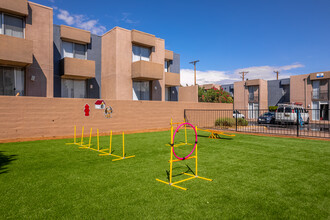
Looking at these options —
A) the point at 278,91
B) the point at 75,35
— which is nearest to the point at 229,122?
the point at 75,35

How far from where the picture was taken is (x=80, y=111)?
14.5 m

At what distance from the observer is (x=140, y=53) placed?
2148 centimetres

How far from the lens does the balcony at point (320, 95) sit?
110 ft

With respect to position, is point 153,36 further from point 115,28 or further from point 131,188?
point 131,188

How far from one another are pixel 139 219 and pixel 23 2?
16932 millimetres

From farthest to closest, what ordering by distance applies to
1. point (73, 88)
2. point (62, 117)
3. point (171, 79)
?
point (171, 79)
point (73, 88)
point (62, 117)

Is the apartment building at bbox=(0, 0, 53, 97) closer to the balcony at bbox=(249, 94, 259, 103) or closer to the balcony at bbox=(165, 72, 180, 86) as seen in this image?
the balcony at bbox=(165, 72, 180, 86)

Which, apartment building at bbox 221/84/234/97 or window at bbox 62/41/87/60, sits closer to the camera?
window at bbox 62/41/87/60

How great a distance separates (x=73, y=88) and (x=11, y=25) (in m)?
6.26

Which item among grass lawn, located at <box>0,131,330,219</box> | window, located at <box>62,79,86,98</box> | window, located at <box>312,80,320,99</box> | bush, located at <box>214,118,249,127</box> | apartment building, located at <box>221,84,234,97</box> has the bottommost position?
grass lawn, located at <box>0,131,330,219</box>

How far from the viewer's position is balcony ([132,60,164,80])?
19672 millimetres

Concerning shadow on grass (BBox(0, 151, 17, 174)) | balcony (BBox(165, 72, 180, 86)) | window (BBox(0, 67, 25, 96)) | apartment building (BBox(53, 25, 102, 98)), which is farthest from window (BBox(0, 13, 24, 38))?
balcony (BBox(165, 72, 180, 86))

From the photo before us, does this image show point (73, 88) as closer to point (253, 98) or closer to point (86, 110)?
point (86, 110)

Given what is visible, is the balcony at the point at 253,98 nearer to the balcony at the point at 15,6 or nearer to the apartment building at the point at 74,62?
the apartment building at the point at 74,62
